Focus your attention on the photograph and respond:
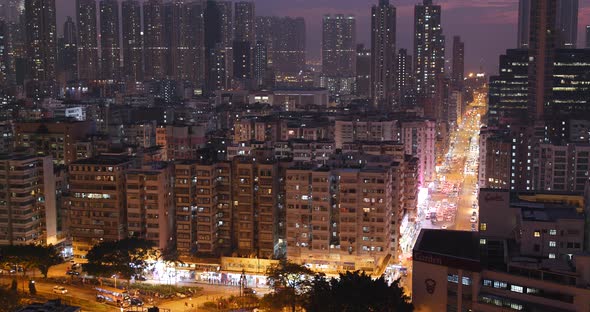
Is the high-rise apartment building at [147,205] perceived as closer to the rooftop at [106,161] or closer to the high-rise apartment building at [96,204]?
the high-rise apartment building at [96,204]

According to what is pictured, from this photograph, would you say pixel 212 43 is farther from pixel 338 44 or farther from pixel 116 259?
pixel 116 259

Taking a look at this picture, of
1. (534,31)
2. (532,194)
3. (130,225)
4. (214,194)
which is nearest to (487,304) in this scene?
(532,194)

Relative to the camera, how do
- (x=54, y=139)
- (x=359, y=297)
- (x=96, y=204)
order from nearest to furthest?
(x=359, y=297)
(x=96, y=204)
(x=54, y=139)

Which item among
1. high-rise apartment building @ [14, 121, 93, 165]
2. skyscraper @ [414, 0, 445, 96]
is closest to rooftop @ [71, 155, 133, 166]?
high-rise apartment building @ [14, 121, 93, 165]

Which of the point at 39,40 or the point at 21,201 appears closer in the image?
the point at 21,201

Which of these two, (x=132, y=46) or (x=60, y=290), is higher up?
(x=132, y=46)

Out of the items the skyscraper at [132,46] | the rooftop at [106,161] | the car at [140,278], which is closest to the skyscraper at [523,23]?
the rooftop at [106,161]

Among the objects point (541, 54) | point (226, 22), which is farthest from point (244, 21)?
point (541, 54)
